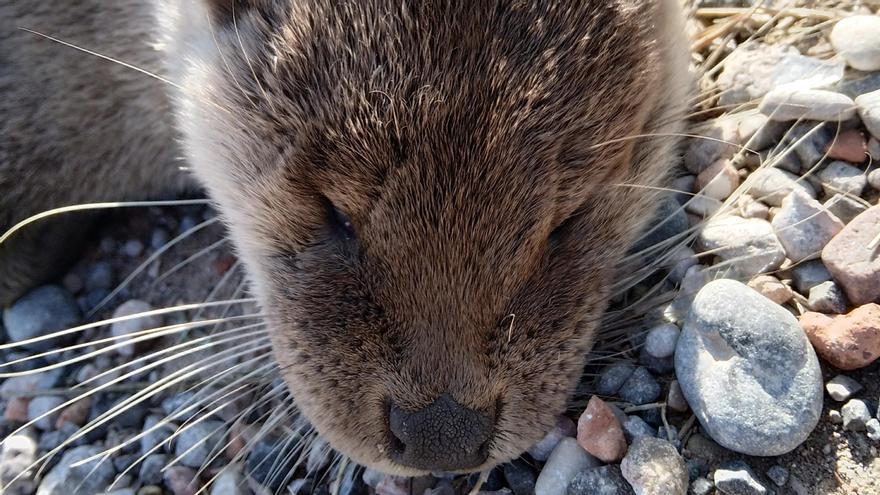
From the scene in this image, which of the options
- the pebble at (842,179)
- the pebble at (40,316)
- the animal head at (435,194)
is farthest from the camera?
the pebble at (40,316)

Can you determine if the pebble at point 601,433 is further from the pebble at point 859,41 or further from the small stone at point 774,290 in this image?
the pebble at point 859,41

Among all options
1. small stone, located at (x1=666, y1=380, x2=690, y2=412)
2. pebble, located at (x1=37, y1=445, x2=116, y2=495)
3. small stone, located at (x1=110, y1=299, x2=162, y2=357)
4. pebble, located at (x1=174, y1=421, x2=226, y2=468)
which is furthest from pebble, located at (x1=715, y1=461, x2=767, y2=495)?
small stone, located at (x1=110, y1=299, x2=162, y2=357)

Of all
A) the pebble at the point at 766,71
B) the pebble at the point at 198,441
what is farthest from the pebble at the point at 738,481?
the pebble at the point at 198,441

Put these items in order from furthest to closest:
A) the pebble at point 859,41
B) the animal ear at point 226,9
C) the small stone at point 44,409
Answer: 1. the small stone at point 44,409
2. the pebble at point 859,41
3. the animal ear at point 226,9

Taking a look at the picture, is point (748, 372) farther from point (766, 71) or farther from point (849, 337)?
point (766, 71)

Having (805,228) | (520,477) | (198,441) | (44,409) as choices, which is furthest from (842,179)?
(44,409)
